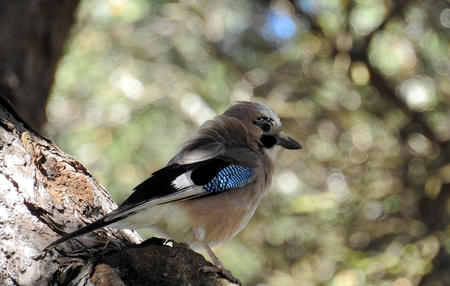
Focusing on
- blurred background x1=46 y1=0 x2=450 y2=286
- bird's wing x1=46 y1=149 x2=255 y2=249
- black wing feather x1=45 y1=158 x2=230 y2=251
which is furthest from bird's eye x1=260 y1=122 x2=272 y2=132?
blurred background x1=46 y1=0 x2=450 y2=286

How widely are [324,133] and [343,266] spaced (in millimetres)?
1530

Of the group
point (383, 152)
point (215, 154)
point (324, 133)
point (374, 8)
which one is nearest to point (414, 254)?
point (383, 152)

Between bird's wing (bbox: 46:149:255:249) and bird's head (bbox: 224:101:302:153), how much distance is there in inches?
17.3

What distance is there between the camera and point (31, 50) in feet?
17.6

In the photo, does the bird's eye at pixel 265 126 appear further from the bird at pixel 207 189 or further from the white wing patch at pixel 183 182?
the white wing patch at pixel 183 182

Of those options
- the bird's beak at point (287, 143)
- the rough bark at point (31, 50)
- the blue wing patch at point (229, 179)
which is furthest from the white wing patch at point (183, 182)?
the rough bark at point (31, 50)

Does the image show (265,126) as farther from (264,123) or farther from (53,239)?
(53,239)

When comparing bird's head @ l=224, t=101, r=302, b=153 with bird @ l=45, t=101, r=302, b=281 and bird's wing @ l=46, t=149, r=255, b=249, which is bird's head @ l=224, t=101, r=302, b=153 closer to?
bird @ l=45, t=101, r=302, b=281

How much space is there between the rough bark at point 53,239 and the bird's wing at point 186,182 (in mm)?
196

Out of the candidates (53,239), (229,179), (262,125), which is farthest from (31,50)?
(53,239)

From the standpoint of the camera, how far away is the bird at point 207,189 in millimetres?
3256

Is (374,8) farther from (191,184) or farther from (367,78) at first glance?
(191,184)

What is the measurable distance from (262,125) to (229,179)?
713 millimetres

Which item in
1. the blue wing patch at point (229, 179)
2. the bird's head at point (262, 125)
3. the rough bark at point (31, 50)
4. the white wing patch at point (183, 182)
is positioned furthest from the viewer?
the rough bark at point (31, 50)
